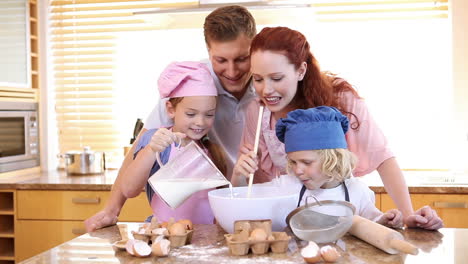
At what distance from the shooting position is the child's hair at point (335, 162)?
1.42 metres

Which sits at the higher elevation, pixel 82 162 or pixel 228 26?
pixel 228 26

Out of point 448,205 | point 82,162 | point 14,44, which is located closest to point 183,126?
point 448,205

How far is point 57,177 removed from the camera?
134 inches

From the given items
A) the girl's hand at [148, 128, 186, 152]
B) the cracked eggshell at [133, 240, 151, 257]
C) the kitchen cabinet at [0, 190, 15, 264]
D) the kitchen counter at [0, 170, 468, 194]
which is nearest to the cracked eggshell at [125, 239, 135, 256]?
the cracked eggshell at [133, 240, 151, 257]

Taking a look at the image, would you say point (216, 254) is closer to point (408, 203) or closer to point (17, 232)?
point (408, 203)

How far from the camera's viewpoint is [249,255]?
1239 millimetres

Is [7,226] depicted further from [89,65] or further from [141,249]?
[141,249]

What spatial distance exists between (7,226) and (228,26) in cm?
204

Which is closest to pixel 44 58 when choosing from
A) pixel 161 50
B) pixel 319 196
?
pixel 161 50

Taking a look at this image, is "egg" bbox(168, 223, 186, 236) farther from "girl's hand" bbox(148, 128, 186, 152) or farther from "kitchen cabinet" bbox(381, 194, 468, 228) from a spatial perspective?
"kitchen cabinet" bbox(381, 194, 468, 228)

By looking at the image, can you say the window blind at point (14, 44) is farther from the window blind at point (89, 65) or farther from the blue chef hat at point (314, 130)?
the blue chef hat at point (314, 130)

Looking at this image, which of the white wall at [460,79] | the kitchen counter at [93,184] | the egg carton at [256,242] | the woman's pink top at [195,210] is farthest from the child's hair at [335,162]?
the white wall at [460,79]

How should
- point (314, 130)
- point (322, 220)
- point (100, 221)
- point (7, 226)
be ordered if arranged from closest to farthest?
point (322, 220), point (314, 130), point (100, 221), point (7, 226)

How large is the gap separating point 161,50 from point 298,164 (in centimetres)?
242
